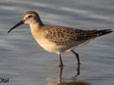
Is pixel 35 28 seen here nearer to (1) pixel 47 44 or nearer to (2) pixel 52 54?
(1) pixel 47 44

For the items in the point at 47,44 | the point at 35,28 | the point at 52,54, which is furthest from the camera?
the point at 52,54

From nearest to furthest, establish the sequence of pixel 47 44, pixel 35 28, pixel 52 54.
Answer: pixel 47 44 → pixel 35 28 → pixel 52 54

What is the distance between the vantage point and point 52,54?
48.2 feet

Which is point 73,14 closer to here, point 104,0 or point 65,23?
point 65,23

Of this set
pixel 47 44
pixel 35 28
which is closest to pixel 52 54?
pixel 47 44

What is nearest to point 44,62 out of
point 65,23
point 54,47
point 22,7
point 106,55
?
point 54,47

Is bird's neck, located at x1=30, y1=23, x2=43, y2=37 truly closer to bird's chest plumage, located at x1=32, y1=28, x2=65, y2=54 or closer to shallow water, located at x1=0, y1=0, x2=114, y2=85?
bird's chest plumage, located at x1=32, y1=28, x2=65, y2=54

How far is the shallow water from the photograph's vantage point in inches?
495

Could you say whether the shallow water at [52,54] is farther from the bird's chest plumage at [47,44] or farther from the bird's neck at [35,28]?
the bird's neck at [35,28]

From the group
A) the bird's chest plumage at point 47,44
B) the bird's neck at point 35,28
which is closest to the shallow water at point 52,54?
the bird's chest plumage at point 47,44

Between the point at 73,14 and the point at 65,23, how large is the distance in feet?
3.05

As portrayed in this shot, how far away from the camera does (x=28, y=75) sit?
41.5 feet

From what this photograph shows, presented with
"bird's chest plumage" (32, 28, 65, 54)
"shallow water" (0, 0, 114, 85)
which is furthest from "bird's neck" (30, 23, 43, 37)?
"shallow water" (0, 0, 114, 85)

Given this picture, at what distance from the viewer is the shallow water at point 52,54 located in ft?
41.2
